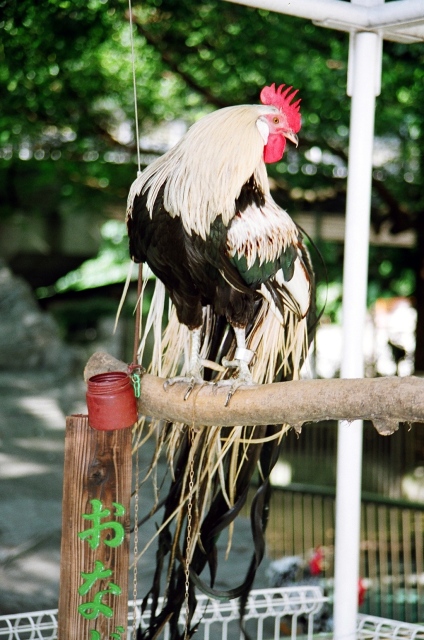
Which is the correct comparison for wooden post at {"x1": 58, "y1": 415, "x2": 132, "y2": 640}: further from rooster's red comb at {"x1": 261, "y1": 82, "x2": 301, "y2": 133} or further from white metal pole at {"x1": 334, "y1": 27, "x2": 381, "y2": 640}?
rooster's red comb at {"x1": 261, "y1": 82, "x2": 301, "y2": 133}

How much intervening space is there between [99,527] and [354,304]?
89 cm

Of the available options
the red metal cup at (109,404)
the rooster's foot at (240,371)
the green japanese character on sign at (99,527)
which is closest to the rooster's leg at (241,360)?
the rooster's foot at (240,371)

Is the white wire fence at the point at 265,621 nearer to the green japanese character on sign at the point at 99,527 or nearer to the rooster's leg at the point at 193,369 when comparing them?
the green japanese character on sign at the point at 99,527

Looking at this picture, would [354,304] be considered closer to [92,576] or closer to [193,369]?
[193,369]

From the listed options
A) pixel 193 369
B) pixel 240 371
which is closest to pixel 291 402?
pixel 240 371

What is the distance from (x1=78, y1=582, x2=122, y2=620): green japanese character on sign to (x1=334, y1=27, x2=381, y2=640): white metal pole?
2.18 feet

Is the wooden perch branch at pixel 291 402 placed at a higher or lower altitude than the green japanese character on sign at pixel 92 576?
higher

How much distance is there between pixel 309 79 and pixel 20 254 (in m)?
4.65

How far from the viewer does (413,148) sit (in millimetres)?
6828

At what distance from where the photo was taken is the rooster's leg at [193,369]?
186 centimetres

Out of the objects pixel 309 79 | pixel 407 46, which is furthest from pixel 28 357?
pixel 407 46

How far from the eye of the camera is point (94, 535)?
5.39 feet

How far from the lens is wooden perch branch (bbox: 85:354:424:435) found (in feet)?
4.63

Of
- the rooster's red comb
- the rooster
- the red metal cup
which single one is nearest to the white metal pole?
the rooster
